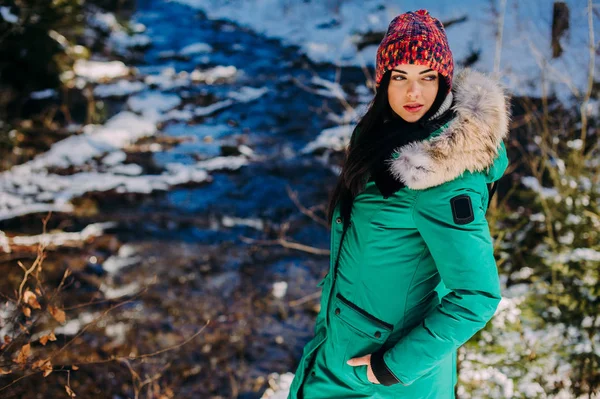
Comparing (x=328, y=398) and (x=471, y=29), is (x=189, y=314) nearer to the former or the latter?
(x=328, y=398)

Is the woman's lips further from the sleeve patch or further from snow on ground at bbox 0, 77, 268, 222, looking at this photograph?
snow on ground at bbox 0, 77, 268, 222

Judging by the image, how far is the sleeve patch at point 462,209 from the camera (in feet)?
4.37

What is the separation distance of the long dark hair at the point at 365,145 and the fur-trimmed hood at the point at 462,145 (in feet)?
0.39

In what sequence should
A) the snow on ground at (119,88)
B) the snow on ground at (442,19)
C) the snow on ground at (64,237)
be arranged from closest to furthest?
the snow on ground at (64,237) → the snow on ground at (442,19) → the snow on ground at (119,88)

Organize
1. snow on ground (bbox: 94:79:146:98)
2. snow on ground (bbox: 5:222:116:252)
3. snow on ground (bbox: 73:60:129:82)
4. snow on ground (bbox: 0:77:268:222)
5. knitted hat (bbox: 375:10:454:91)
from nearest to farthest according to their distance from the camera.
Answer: knitted hat (bbox: 375:10:454:91), snow on ground (bbox: 5:222:116:252), snow on ground (bbox: 0:77:268:222), snow on ground (bbox: 94:79:146:98), snow on ground (bbox: 73:60:129:82)

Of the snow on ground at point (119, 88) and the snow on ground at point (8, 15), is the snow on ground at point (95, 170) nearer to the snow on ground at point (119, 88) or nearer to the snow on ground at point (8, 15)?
the snow on ground at point (119, 88)

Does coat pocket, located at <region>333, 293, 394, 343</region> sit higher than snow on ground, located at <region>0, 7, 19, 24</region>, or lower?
lower

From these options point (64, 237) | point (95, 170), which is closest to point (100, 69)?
point (95, 170)

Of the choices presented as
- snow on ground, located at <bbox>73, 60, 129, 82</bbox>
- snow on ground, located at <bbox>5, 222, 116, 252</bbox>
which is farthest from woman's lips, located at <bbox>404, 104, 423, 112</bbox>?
snow on ground, located at <bbox>73, 60, 129, 82</bbox>

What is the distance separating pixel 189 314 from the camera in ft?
16.5

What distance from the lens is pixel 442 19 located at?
11.6 m

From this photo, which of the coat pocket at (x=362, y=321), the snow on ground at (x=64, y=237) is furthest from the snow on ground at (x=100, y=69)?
the coat pocket at (x=362, y=321)

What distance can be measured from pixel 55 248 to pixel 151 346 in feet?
6.31

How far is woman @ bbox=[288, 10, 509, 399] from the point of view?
1.36 m
